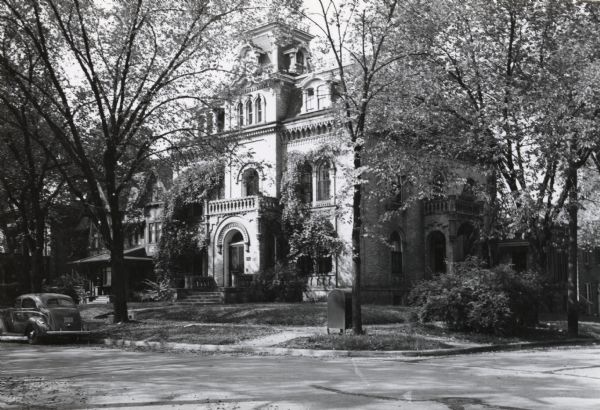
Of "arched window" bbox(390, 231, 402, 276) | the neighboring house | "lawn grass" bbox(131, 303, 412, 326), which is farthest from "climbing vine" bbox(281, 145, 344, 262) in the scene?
the neighboring house

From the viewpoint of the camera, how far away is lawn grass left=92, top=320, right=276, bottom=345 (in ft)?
59.9

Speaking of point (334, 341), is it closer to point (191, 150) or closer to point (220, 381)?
point (220, 381)

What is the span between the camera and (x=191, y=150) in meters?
25.5

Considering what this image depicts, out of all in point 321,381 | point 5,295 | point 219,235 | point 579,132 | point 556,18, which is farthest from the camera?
point 5,295

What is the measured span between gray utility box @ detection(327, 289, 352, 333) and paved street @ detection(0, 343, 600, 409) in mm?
2960

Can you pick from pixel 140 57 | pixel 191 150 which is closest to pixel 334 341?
pixel 191 150

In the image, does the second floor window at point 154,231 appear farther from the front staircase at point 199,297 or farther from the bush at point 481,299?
the bush at point 481,299

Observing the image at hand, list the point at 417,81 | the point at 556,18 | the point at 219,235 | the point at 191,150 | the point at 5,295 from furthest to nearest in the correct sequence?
the point at 5,295 < the point at 219,235 < the point at 191,150 < the point at 417,81 < the point at 556,18

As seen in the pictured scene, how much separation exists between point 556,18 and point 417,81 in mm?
4960

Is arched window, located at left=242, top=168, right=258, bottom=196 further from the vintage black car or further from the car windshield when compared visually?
the vintage black car

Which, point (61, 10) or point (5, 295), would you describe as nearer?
point (61, 10)

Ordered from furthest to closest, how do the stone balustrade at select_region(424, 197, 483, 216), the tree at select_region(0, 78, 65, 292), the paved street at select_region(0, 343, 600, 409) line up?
1. the stone balustrade at select_region(424, 197, 483, 216)
2. the tree at select_region(0, 78, 65, 292)
3. the paved street at select_region(0, 343, 600, 409)

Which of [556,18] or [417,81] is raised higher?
[556,18]

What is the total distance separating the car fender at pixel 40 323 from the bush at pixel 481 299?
11.6m
